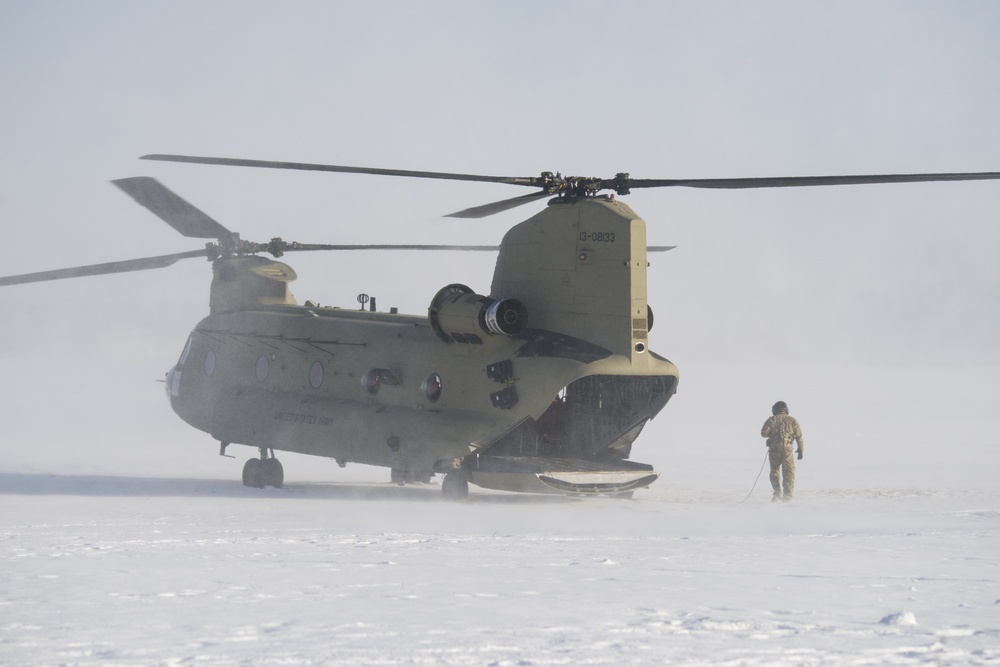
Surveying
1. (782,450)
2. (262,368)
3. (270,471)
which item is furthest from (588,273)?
(270,471)

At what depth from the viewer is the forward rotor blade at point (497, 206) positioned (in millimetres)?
16125

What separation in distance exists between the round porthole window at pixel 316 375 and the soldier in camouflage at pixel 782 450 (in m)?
6.72

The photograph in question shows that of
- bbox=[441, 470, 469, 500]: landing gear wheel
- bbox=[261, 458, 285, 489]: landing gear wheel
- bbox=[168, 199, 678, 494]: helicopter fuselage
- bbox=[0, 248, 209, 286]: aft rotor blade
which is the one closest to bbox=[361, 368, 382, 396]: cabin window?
bbox=[168, 199, 678, 494]: helicopter fuselage

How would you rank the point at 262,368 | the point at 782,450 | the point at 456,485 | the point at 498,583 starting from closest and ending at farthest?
the point at 498,583 → the point at 456,485 → the point at 782,450 → the point at 262,368

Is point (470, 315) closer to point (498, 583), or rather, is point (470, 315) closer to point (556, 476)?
point (556, 476)

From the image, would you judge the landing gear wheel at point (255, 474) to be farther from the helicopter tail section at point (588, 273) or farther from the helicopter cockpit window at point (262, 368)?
the helicopter tail section at point (588, 273)

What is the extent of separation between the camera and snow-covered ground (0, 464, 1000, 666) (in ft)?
23.5

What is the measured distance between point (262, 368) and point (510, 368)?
5469mm

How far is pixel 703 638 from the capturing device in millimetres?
7457

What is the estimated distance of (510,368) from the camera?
618 inches

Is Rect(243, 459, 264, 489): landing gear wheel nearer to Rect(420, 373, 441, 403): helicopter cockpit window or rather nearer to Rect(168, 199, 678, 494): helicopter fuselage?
Answer: Rect(168, 199, 678, 494): helicopter fuselage

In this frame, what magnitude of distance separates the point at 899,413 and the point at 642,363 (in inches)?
1179

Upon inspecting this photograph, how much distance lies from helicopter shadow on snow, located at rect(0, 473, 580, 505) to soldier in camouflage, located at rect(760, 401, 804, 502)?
293 cm

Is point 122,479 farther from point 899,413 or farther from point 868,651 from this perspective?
point 899,413
